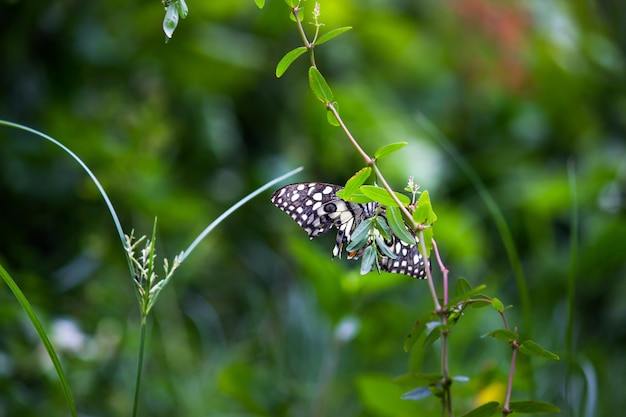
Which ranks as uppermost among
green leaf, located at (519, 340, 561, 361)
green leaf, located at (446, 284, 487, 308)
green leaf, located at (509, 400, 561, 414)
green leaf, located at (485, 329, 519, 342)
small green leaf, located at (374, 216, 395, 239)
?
small green leaf, located at (374, 216, 395, 239)

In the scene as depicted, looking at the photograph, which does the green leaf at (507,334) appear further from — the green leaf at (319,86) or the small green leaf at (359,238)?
the green leaf at (319,86)

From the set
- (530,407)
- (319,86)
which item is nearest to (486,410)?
(530,407)

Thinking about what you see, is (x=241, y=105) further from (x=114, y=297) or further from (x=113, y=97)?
(x=114, y=297)

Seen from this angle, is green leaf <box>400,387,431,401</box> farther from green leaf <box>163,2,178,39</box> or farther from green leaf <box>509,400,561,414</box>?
green leaf <box>163,2,178,39</box>

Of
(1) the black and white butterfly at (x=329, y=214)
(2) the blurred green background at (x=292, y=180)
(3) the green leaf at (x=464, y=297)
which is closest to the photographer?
(3) the green leaf at (x=464, y=297)

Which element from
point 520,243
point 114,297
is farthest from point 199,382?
point 520,243

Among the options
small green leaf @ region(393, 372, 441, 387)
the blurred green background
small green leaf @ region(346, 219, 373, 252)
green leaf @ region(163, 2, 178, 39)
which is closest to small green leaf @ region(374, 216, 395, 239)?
small green leaf @ region(346, 219, 373, 252)

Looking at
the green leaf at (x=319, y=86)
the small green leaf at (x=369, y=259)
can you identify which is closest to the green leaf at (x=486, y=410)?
the small green leaf at (x=369, y=259)

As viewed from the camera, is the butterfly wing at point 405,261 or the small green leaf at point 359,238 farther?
the butterfly wing at point 405,261
